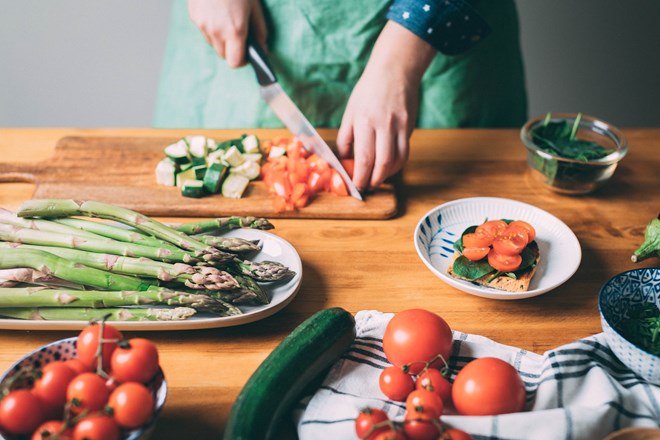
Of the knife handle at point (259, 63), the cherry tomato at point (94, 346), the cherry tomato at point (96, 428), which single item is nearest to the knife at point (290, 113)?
the knife handle at point (259, 63)

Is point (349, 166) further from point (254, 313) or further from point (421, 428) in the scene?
point (421, 428)

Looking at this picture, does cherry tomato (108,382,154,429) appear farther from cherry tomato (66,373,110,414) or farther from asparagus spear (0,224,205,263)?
asparagus spear (0,224,205,263)

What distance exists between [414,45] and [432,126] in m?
0.56

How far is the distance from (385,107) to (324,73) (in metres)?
0.51

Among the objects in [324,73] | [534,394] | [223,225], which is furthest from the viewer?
[324,73]

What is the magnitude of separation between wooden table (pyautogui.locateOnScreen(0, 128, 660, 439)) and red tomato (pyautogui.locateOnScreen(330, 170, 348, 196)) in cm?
12

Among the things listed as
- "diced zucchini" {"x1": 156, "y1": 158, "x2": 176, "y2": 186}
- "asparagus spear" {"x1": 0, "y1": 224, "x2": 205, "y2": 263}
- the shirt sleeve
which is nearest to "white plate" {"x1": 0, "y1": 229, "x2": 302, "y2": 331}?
"asparagus spear" {"x1": 0, "y1": 224, "x2": 205, "y2": 263}

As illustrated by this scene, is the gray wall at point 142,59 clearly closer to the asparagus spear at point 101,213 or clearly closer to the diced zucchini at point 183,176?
the diced zucchini at point 183,176

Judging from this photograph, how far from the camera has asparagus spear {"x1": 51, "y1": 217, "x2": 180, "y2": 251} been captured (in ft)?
4.84

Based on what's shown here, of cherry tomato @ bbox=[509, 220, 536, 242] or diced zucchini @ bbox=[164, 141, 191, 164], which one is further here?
diced zucchini @ bbox=[164, 141, 191, 164]

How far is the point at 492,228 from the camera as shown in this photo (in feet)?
5.05

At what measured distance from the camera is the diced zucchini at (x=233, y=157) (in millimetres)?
1939

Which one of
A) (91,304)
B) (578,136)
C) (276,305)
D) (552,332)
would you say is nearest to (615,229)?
(578,136)

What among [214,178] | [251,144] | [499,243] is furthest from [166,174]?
[499,243]
